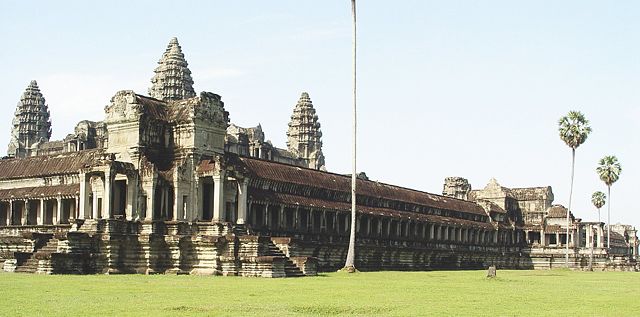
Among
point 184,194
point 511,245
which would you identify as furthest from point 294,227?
point 511,245

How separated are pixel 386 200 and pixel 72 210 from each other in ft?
102

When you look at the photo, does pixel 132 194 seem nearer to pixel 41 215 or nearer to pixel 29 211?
pixel 41 215

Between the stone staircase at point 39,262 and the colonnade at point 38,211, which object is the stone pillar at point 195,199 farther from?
the colonnade at point 38,211

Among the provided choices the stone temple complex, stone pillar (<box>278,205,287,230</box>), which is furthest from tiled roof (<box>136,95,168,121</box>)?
stone pillar (<box>278,205,287,230</box>)

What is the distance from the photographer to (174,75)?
126250mm

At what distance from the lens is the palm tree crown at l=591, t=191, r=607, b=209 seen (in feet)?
450

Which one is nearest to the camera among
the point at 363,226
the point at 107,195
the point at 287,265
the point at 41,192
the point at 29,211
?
the point at 287,265

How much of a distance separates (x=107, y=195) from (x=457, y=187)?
260 feet

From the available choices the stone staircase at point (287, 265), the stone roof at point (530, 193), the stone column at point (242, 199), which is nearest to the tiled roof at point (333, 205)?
the stone column at point (242, 199)

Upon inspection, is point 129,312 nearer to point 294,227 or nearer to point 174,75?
point 294,227

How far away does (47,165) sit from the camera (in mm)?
68812

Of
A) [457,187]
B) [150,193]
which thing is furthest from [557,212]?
[150,193]

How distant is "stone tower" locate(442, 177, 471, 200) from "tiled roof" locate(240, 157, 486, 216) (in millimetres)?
18618

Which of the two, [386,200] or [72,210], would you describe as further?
[386,200]
